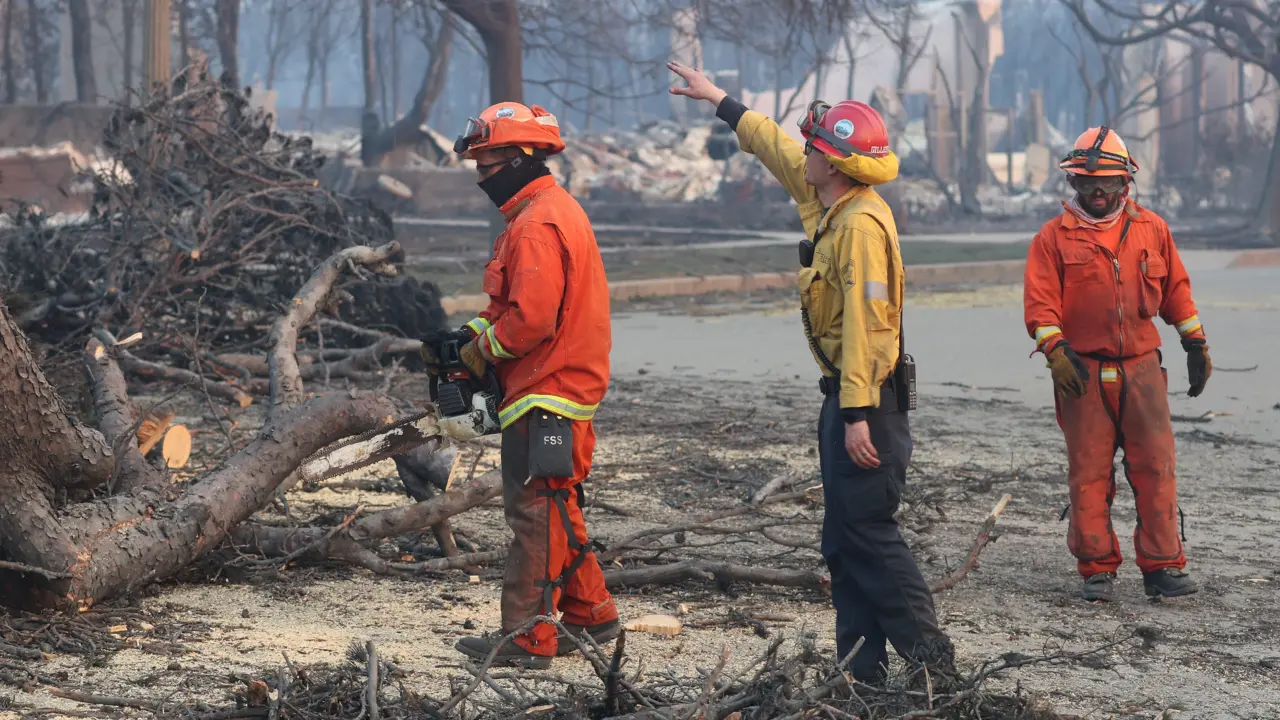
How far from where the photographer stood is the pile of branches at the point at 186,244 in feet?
30.9

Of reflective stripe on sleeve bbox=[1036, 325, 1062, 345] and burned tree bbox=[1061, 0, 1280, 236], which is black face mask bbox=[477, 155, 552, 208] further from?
burned tree bbox=[1061, 0, 1280, 236]

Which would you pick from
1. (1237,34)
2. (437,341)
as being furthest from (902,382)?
(1237,34)

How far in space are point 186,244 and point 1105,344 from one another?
5969 mm

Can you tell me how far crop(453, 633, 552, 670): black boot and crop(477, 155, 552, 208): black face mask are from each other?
1.30 m

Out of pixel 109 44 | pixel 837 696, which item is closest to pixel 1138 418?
pixel 837 696

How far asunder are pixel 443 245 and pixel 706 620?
17.7 m

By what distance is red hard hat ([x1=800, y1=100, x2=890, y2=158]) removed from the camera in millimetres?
4133

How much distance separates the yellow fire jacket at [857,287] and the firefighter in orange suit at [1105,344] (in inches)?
56.7

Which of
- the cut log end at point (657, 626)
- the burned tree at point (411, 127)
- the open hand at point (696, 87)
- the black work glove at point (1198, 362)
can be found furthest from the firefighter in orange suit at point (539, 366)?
the burned tree at point (411, 127)

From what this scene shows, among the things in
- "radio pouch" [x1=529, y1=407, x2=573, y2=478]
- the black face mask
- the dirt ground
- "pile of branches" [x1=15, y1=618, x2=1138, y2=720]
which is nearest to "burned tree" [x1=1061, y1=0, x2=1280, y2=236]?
the dirt ground

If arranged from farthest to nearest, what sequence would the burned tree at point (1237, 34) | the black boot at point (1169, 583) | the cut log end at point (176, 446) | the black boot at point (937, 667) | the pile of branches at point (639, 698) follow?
the burned tree at point (1237, 34), the cut log end at point (176, 446), the black boot at point (1169, 583), the black boot at point (937, 667), the pile of branches at point (639, 698)

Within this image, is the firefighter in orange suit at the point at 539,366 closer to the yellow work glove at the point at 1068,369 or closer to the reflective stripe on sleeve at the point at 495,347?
the reflective stripe on sleeve at the point at 495,347

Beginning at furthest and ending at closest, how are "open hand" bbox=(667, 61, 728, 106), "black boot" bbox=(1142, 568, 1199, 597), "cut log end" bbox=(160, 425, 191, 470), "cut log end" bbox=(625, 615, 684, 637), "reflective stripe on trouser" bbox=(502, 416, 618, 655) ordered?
"cut log end" bbox=(160, 425, 191, 470) < "black boot" bbox=(1142, 568, 1199, 597) < "open hand" bbox=(667, 61, 728, 106) < "cut log end" bbox=(625, 615, 684, 637) < "reflective stripe on trouser" bbox=(502, 416, 618, 655)

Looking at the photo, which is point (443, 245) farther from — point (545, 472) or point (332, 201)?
point (545, 472)
